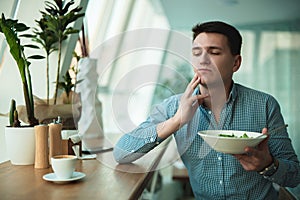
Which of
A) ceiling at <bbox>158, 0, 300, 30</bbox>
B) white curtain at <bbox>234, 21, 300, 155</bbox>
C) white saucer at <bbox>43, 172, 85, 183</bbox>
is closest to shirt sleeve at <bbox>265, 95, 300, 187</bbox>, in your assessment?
white saucer at <bbox>43, 172, 85, 183</bbox>

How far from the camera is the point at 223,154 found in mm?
1385

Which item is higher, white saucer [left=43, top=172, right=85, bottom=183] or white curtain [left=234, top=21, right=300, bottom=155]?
white curtain [left=234, top=21, right=300, bottom=155]

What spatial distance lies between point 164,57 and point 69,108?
0.45m

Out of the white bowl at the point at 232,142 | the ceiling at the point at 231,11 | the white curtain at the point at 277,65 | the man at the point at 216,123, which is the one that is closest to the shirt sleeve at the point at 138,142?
the man at the point at 216,123

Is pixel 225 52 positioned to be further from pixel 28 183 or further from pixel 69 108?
pixel 28 183

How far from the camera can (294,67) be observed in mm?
3592

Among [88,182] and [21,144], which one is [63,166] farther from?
[21,144]

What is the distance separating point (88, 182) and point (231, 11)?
3131 millimetres

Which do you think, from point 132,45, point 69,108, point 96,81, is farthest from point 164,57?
point 69,108

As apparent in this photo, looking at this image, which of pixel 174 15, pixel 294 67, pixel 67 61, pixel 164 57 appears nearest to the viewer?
pixel 164 57

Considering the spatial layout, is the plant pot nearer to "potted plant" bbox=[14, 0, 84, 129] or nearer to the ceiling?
"potted plant" bbox=[14, 0, 84, 129]

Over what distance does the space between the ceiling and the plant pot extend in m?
2.84

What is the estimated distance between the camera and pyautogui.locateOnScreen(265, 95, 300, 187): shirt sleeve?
1.25 metres

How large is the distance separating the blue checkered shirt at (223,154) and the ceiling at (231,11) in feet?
8.11
